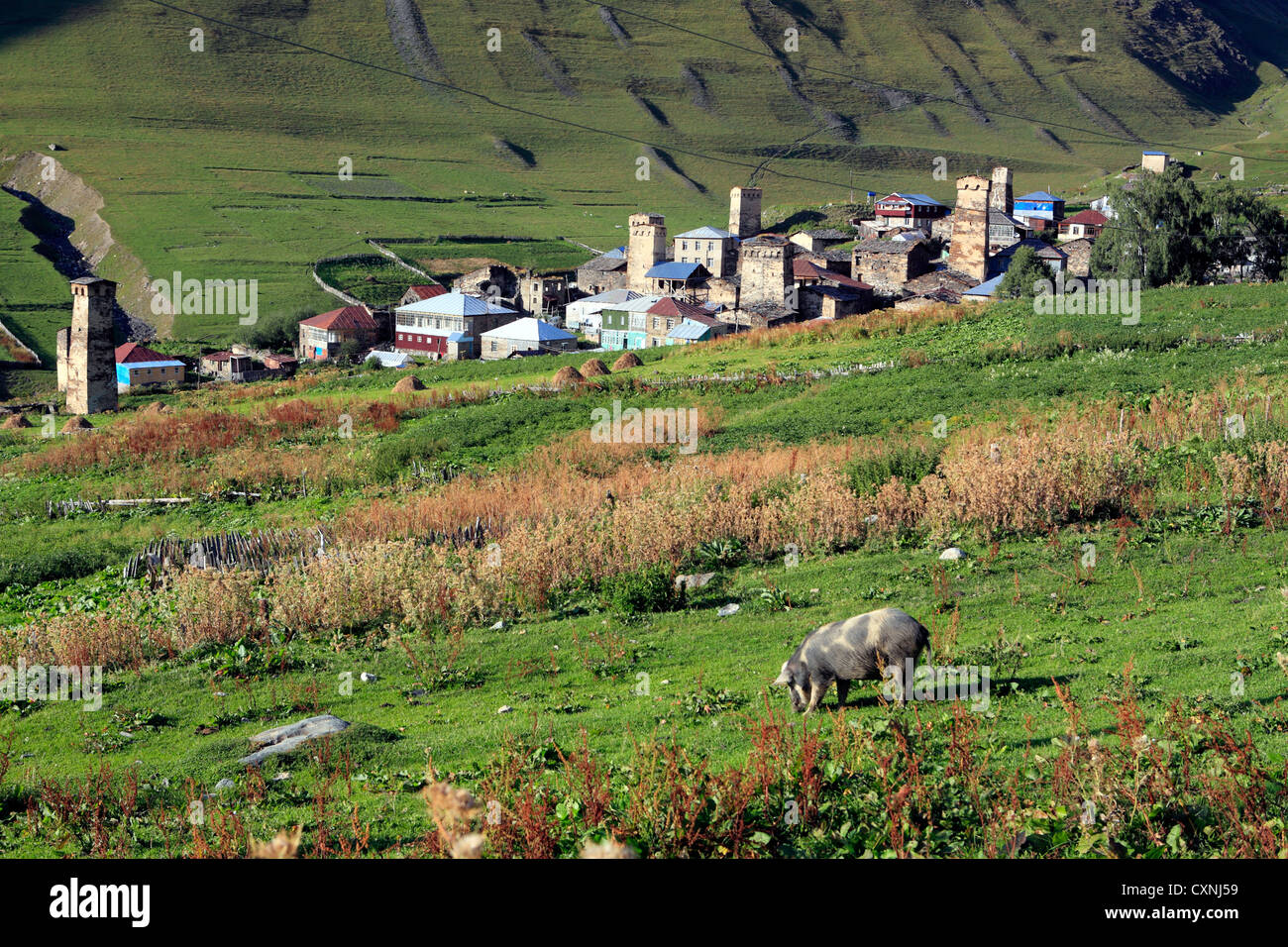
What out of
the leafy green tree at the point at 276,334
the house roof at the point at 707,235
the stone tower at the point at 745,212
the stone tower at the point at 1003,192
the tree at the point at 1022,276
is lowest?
the leafy green tree at the point at 276,334

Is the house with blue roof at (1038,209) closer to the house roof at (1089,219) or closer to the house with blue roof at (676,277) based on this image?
the house roof at (1089,219)

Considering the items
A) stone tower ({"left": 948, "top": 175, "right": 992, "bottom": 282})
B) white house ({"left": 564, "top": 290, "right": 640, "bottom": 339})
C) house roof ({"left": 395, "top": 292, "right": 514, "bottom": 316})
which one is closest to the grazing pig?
house roof ({"left": 395, "top": 292, "right": 514, "bottom": 316})

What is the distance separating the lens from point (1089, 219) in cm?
9944

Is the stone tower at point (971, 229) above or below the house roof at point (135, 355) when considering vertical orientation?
above

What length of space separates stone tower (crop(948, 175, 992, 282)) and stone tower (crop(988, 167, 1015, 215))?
27.5 meters

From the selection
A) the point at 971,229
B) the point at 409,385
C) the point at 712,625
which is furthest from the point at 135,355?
the point at 712,625

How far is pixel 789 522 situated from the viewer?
1703 cm

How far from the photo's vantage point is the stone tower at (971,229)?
82500mm

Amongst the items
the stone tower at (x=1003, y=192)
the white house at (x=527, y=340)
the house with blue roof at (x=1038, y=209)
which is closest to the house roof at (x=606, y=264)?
the white house at (x=527, y=340)

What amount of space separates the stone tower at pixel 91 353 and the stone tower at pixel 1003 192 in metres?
86.7

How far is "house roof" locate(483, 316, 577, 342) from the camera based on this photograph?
70.0 metres

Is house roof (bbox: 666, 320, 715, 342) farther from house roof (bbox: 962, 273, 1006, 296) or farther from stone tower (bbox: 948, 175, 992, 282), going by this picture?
stone tower (bbox: 948, 175, 992, 282)

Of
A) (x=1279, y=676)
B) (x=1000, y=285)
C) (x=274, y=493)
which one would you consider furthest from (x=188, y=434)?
(x=1000, y=285)

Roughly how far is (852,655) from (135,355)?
70.8m
